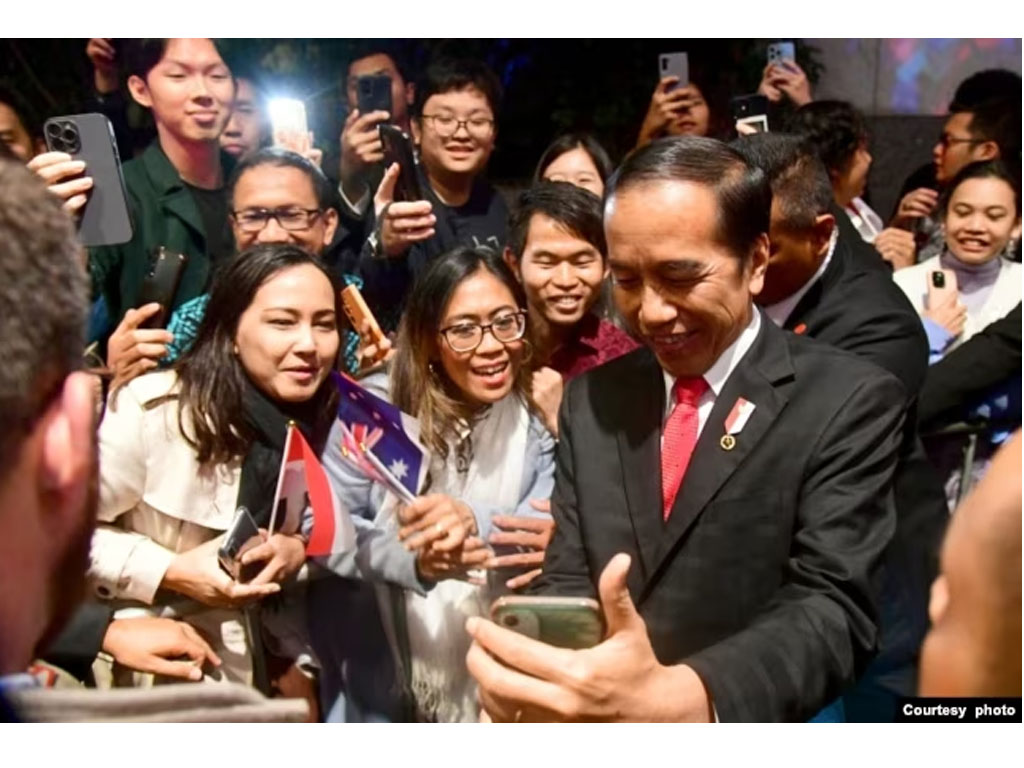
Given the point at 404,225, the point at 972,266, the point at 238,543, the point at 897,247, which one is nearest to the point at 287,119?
the point at 404,225

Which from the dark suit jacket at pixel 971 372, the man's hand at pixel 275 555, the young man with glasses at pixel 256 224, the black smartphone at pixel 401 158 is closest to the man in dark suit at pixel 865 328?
the dark suit jacket at pixel 971 372

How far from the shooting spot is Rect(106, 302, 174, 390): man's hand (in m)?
1.93

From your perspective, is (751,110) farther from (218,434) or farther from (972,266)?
(218,434)

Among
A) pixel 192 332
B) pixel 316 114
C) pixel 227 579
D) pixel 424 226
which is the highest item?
pixel 316 114

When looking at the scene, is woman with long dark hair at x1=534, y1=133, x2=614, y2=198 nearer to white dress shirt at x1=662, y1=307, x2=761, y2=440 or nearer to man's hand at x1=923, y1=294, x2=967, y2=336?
white dress shirt at x1=662, y1=307, x2=761, y2=440

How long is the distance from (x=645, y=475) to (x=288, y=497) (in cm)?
53

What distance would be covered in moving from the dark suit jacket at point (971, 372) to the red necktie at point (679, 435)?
1.72 ft

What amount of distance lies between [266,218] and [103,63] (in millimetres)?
332

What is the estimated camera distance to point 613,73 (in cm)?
209

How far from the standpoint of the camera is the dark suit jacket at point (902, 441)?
1876 millimetres

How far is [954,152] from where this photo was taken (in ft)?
7.06

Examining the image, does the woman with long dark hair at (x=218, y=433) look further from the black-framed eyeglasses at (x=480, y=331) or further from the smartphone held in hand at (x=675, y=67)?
the smartphone held in hand at (x=675, y=67)
